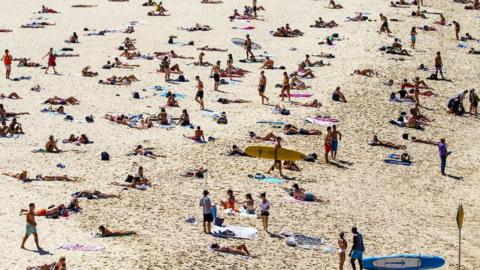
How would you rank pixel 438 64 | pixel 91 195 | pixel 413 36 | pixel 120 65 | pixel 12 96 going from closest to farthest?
pixel 91 195, pixel 12 96, pixel 438 64, pixel 120 65, pixel 413 36

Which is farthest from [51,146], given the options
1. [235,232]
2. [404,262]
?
[404,262]

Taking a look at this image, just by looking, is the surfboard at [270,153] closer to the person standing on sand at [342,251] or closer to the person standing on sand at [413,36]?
the person standing on sand at [342,251]

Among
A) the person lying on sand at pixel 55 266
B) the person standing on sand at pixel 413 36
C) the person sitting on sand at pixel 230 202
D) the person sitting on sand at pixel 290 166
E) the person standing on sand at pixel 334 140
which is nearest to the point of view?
the person lying on sand at pixel 55 266

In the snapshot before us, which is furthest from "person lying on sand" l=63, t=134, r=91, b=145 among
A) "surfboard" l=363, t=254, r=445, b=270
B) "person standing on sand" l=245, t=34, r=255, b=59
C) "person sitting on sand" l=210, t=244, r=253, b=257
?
"person standing on sand" l=245, t=34, r=255, b=59

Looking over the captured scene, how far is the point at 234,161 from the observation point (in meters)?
32.5

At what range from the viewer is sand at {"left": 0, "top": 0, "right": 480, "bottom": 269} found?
25.0 m

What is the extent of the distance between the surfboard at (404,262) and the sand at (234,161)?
948 mm

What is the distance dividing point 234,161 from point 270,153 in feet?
3.82

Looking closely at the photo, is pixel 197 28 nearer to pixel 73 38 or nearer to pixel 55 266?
pixel 73 38

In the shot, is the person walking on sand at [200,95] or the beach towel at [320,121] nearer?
the beach towel at [320,121]

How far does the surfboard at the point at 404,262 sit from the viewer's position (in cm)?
2409

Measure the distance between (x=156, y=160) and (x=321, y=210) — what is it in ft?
20.4

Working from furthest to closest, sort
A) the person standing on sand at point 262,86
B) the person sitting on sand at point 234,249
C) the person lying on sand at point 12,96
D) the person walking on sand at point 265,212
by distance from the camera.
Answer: the person lying on sand at point 12,96
the person standing on sand at point 262,86
the person walking on sand at point 265,212
the person sitting on sand at point 234,249

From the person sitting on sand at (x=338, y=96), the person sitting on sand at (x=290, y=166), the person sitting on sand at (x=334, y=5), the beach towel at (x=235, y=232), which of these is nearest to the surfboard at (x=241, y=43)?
the person sitting on sand at (x=338, y=96)
